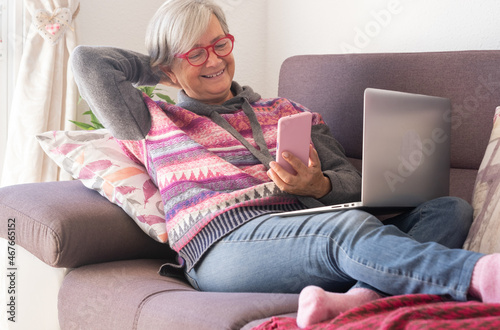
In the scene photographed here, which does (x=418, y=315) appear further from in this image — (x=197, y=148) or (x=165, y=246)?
(x=165, y=246)

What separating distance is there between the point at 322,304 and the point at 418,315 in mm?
184

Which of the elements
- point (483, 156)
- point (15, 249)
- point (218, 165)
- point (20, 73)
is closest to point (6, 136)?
point (20, 73)

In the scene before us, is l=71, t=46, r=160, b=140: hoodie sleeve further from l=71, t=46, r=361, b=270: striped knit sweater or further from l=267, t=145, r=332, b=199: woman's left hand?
l=267, t=145, r=332, b=199: woman's left hand

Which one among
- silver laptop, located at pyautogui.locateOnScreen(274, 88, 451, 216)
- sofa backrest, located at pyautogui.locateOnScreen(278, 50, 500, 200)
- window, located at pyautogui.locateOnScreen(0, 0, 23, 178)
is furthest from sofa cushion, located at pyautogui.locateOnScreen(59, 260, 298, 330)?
window, located at pyautogui.locateOnScreen(0, 0, 23, 178)

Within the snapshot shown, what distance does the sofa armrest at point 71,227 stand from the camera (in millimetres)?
1515

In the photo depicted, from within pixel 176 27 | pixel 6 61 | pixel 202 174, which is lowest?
pixel 202 174

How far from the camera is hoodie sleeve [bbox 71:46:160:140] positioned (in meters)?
1.67

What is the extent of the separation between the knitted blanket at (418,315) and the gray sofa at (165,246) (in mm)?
221

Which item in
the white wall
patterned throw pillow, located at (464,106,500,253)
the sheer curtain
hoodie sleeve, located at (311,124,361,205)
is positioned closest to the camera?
patterned throw pillow, located at (464,106,500,253)

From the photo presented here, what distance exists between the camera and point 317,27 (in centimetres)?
262

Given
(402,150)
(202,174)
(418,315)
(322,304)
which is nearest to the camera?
(418,315)

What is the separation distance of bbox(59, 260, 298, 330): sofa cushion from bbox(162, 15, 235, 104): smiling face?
0.50m

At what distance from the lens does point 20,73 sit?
8.46 ft

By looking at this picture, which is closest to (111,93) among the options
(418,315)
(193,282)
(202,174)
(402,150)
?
(202,174)
